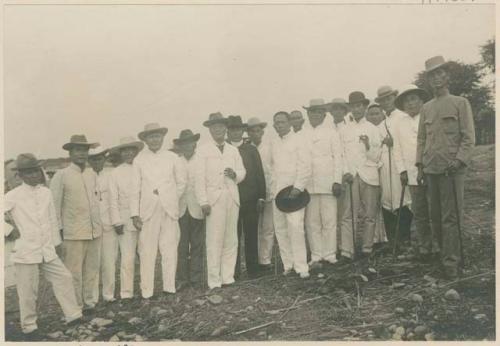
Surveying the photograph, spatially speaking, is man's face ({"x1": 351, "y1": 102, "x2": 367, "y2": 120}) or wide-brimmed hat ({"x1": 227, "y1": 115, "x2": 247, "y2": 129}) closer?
wide-brimmed hat ({"x1": 227, "y1": 115, "x2": 247, "y2": 129})

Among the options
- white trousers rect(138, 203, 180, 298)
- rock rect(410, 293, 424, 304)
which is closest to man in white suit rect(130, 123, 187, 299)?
white trousers rect(138, 203, 180, 298)

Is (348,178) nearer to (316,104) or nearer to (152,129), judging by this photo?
(316,104)

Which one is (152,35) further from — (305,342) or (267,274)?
(305,342)

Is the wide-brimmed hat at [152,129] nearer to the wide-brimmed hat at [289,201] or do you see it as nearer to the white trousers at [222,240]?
the white trousers at [222,240]

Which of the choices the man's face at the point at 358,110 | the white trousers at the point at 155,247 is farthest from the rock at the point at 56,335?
the man's face at the point at 358,110

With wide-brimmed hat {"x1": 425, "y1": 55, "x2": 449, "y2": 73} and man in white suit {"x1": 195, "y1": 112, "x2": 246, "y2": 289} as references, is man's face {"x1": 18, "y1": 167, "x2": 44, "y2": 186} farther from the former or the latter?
wide-brimmed hat {"x1": 425, "y1": 55, "x2": 449, "y2": 73}
